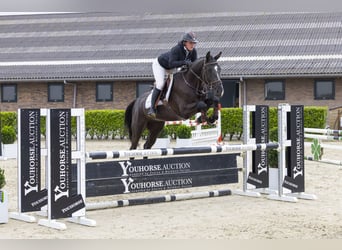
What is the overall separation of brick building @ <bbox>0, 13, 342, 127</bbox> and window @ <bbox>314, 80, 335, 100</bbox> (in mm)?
40

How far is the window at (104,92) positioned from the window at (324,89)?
876 cm

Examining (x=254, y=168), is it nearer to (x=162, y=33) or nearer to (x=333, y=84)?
(x=333, y=84)

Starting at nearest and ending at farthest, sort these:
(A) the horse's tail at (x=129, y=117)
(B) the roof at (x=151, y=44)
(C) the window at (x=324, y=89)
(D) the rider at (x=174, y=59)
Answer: (D) the rider at (x=174, y=59) → (A) the horse's tail at (x=129, y=117) → (C) the window at (x=324, y=89) → (B) the roof at (x=151, y=44)

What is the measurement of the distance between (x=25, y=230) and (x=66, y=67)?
22.9 m

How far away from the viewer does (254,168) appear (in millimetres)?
9102

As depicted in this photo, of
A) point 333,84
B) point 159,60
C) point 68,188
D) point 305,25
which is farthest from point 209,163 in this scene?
point 305,25

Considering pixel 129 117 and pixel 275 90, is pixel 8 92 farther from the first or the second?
pixel 129 117

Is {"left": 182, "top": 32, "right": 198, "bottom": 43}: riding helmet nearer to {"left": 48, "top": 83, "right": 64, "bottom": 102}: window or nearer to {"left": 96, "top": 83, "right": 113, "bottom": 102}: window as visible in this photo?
{"left": 96, "top": 83, "right": 113, "bottom": 102}: window

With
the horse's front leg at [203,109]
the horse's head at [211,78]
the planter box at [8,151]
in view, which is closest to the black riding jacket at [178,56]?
the horse's head at [211,78]

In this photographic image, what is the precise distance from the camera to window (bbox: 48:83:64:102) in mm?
28547

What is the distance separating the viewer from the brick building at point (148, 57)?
26203 millimetres

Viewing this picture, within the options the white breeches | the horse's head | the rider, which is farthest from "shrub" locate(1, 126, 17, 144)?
the horse's head

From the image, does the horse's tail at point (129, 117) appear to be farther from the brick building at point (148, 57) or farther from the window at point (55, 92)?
the window at point (55, 92)

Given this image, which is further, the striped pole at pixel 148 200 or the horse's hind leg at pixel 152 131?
the horse's hind leg at pixel 152 131
